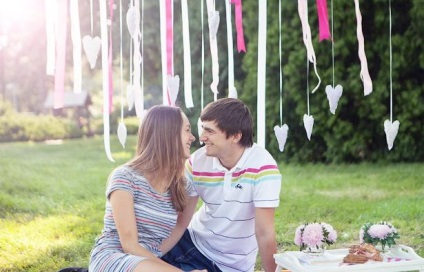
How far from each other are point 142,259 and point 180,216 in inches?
13.4

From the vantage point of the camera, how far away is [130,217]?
102 inches

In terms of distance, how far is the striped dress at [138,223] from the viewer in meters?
2.59

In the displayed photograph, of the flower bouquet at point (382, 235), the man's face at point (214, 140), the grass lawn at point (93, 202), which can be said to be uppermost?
the man's face at point (214, 140)

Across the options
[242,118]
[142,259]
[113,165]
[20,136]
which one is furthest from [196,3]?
[142,259]

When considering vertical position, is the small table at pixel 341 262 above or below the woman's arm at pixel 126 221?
below

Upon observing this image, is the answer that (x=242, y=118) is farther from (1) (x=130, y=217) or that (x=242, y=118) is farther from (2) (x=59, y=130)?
(2) (x=59, y=130)

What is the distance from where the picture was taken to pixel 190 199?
9.39 ft

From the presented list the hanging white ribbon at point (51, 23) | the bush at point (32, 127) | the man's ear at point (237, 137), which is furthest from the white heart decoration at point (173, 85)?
the bush at point (32, 127)

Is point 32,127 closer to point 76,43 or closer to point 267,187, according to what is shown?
point 76,43

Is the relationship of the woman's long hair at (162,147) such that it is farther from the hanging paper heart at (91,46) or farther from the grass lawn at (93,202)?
the grass lawn at (93,202)

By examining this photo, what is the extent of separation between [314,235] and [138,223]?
1.90 feet

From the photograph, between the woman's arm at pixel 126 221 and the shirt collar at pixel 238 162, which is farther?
the shirt collar at pixel 238 162

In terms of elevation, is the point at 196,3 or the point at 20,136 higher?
the point at 196,3

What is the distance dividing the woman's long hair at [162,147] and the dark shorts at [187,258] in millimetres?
280
